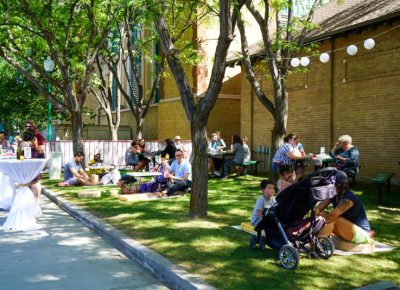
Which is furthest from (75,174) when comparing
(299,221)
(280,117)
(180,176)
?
(299,221)

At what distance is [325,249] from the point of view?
19.0 ft

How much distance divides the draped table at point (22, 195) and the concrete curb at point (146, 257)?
978 mm

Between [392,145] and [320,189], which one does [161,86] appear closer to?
[392,145]

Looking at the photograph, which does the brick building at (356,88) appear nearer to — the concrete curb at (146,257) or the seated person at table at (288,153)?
the seated person at table at (288,153)

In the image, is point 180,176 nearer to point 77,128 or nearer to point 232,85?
point 77,128

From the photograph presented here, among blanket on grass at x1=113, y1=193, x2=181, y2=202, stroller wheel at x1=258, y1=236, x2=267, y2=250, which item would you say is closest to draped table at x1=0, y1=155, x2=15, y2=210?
blanket on grass at x1=113, y1=193, x2=181, y2=202

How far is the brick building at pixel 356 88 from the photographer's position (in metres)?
13.3

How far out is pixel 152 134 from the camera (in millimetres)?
27328

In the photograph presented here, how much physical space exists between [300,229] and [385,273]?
109 cm

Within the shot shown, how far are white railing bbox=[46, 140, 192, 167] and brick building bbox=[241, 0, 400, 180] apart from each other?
6.30 meters

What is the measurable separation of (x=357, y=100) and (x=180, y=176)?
21.8 ft

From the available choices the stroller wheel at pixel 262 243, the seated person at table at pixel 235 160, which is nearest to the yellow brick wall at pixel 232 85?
the seated person at table at pixel 235 160

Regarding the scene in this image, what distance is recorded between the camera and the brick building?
13320 mm

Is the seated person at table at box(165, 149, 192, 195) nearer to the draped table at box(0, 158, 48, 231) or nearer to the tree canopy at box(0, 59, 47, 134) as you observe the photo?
the draped table at box(0, 158, 48, 231)
